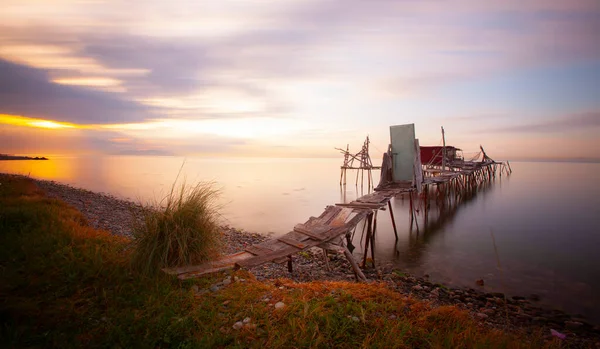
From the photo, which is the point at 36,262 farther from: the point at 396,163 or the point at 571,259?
Result: the point at 571,259

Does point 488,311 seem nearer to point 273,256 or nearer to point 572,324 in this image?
point 572,324

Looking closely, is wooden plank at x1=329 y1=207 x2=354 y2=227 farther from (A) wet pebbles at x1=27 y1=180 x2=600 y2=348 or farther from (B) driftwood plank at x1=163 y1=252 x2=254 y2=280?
(B) driftwood plank at x1=163 y1=252 x2=254 y2=280

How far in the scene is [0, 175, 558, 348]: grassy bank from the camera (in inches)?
119

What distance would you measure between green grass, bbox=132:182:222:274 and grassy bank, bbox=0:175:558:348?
0.92 feet

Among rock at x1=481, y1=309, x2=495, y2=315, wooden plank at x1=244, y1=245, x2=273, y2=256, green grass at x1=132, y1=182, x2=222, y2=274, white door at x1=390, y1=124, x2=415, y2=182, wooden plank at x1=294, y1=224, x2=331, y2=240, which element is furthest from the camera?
white door at x1=390, y1=124, x2=415, y2=182

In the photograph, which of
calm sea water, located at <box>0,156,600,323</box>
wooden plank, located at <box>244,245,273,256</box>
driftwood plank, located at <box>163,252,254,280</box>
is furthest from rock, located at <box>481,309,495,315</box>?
driftwood plank, located at <box>163,252,254,280</box>

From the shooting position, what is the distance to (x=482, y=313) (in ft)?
20.5

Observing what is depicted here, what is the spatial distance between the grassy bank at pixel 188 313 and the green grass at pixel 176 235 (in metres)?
0.28

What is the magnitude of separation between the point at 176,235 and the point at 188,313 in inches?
63.2

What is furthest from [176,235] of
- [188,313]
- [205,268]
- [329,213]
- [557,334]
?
[557,334]

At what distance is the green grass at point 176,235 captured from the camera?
466 cm

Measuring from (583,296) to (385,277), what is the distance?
538 cm

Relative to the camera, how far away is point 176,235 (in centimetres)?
479

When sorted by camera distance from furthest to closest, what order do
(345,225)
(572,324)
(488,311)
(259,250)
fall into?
(345,225), (488,311), (572,324), (259,250)
